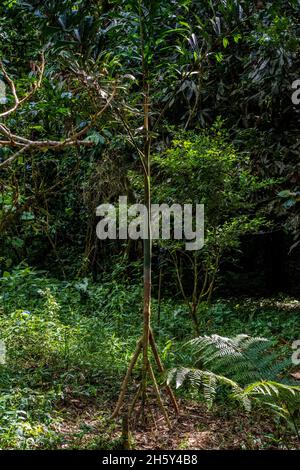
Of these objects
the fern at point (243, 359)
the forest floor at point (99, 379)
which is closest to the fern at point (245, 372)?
the fern at point (243, 359)

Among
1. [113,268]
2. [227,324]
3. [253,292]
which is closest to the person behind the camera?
[227,324]

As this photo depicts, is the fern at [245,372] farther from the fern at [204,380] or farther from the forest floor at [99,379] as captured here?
the forest floor at [99,379]

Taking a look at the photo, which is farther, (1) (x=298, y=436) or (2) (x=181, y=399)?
(2) (x=181, y=399)

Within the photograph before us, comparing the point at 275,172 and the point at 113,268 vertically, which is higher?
the point at 275,172

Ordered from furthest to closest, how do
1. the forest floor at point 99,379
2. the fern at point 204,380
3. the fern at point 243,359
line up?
the fern at point 243,359
the forest floor at point 99,379
the fern at point 204,380

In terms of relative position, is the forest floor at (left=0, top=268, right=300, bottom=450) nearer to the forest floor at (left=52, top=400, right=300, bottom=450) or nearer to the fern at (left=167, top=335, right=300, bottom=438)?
the forest floor at (left=52, top=400, right=300, bottom=450)

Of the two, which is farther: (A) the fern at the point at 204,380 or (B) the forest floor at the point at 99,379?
(B) the forest floor at the point at 99,379

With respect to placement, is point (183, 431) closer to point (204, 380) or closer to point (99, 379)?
point (204, 380)

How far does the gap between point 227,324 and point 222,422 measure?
2770 millimetres

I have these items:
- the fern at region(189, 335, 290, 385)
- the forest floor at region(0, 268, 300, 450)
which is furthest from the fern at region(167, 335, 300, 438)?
the forest floor at region(0, 268, 300, 450)

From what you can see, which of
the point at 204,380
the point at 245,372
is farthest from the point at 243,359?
the point at 204,380
